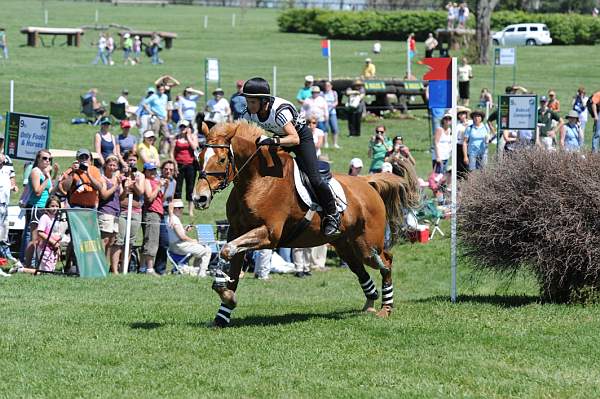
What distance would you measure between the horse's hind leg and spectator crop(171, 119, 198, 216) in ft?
33.6

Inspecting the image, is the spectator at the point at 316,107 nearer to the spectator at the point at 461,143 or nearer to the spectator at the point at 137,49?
the spectator at the point at 461,143

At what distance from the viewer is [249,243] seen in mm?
9953

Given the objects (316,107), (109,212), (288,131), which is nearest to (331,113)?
(316,107)

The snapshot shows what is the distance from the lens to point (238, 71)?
50844 millimetres

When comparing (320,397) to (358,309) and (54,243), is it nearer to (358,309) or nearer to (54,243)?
(358,309)

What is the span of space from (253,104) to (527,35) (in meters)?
63.4

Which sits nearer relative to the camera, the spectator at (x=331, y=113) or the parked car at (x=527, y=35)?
the spectator at (x=331, y=113)

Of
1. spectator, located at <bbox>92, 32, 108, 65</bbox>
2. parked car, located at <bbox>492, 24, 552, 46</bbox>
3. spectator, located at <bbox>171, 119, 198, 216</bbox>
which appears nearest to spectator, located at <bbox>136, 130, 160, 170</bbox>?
spectator, located at <bbox>171, 119, 198, 216</bbox>

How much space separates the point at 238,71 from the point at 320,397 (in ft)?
144

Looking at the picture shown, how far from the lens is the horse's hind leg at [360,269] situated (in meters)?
11.7

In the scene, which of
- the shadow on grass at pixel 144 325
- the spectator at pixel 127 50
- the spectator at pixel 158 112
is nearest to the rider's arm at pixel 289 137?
the shadow on grass at pixel 144 325

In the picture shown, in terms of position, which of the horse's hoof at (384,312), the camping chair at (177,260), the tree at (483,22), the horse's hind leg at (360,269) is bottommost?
the camping chair at (177,260)

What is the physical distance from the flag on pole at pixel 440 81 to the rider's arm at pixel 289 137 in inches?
108

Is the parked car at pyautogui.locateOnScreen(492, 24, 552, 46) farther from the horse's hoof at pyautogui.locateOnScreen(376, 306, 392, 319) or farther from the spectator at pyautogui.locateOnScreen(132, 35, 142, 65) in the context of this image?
the horse's hoof at pyautogui.locateOnScreen(376, 306, 392, 319)
